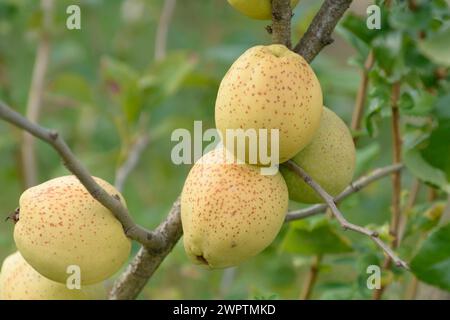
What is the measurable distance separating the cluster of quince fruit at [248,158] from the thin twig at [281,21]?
14mm

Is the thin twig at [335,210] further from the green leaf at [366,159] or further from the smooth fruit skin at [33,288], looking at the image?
the green leaf at [366,159]

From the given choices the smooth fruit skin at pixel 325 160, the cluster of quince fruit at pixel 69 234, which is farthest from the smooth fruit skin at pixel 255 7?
the cluster of quince fruit at pixel 69 234

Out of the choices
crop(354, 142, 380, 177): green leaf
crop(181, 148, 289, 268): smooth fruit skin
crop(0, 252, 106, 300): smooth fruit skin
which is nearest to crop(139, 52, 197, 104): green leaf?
crop(354, 142, 380, 177): green leaf

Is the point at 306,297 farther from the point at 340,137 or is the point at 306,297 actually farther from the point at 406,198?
the point at 340,137

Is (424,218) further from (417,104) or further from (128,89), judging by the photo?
(128,89)

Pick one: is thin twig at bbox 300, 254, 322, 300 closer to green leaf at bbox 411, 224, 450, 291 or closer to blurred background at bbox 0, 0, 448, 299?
blurred background at bbox 0, 0, 448, 299

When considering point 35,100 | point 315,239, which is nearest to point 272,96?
point 315,239

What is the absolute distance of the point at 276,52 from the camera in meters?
0.86

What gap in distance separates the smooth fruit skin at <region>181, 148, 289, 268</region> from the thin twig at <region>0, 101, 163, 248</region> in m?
0.06

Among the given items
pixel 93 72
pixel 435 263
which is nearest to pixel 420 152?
pixel 435 263

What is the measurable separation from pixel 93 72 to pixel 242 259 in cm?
164

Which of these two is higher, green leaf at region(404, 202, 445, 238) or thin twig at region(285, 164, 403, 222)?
thin twig at region(285, 164, 403, 222)

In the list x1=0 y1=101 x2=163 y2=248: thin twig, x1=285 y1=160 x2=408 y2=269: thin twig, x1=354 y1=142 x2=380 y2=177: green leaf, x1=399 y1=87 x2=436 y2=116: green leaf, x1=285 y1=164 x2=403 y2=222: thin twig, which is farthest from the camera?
x1=354 y1=142 x2=380 y2=177: green leaf

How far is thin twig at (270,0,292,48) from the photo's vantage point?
0.86 metres
